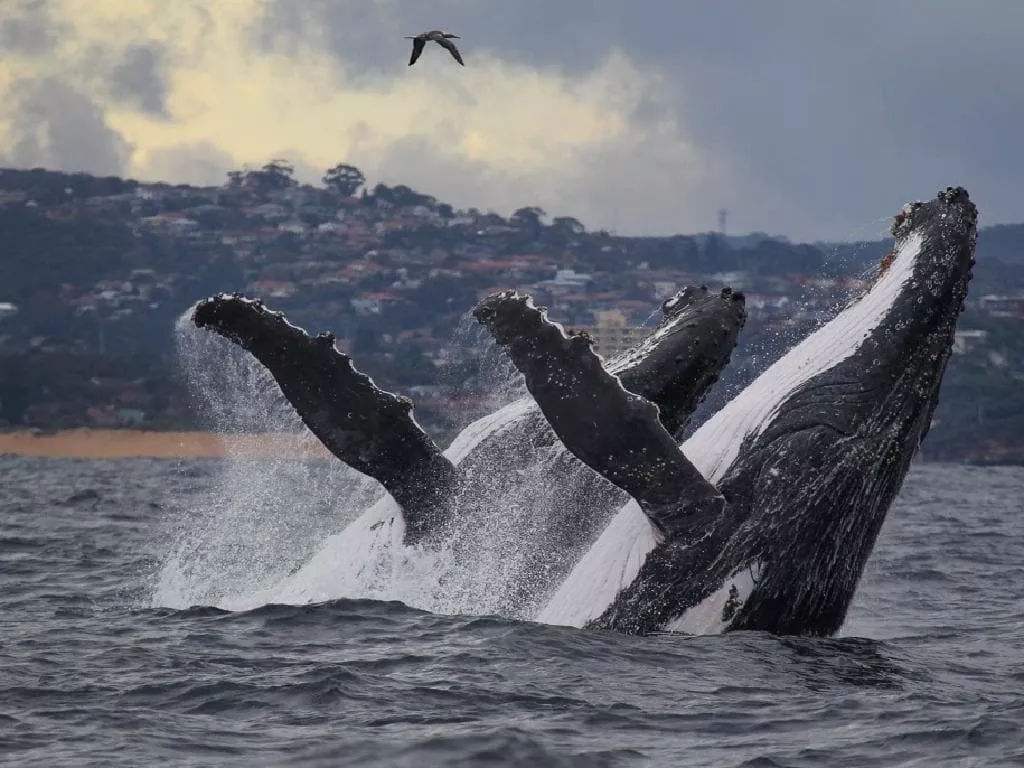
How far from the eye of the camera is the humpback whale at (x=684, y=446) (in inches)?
351

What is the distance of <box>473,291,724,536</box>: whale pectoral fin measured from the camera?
8.76m

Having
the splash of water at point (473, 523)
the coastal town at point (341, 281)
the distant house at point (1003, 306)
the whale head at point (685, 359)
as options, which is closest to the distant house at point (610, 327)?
the coastal town at point (341, 281)

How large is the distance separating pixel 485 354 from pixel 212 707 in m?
3.79

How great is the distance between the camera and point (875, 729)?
812 centimetres

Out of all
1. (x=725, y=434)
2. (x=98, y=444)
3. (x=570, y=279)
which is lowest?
(x=98, y=444)

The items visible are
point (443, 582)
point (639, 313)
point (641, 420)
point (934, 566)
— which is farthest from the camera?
point (639, 313)

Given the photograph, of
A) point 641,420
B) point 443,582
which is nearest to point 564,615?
point 443,582

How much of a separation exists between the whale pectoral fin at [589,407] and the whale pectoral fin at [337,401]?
1047 millimetres

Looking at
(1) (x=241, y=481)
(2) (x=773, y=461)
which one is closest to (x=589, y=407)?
(2) (x=773, y=461)

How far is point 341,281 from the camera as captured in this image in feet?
507

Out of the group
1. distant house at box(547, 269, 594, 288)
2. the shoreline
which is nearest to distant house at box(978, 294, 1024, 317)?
distant house at box(547, 269, 594, 288)

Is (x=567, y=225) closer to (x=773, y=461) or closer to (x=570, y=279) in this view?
(x=570, y=279)

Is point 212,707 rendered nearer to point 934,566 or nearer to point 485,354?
point 485,354

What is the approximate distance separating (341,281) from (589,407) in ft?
482
